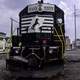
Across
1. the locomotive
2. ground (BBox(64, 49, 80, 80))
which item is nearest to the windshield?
the locomotive

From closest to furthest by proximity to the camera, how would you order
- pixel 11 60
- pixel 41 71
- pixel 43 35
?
pixel 41 71
pixel 11 60
pixel 43 35

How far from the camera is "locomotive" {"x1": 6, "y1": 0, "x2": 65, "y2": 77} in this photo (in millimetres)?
11430

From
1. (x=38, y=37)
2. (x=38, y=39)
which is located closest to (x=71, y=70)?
(x=38, y=37)

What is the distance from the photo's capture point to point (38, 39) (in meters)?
12.8

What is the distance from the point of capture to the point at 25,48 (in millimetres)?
12016

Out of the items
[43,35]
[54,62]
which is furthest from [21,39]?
[54,62]

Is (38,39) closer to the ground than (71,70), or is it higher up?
higher up

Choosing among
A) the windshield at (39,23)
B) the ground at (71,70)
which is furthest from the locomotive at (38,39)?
the ground at (71,70)

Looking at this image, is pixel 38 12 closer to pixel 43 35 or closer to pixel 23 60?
pixel 43 35

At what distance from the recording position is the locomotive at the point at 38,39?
11.4 meters

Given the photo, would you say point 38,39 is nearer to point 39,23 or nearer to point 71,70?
point 39,23

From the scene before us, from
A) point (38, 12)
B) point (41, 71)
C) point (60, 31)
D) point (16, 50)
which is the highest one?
point (38, 12)

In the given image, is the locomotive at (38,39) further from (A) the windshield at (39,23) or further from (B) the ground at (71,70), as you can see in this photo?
(B) the ground at (71,70)

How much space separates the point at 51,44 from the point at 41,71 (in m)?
1.70
